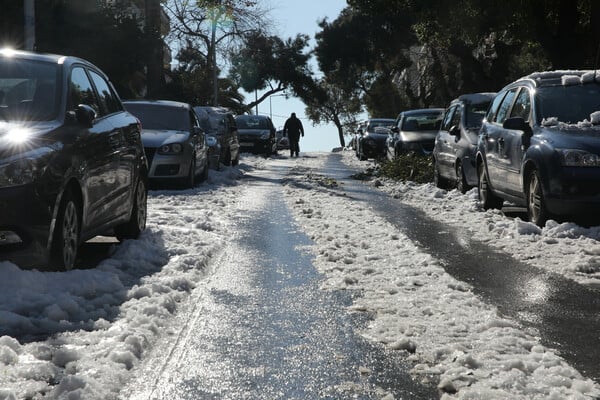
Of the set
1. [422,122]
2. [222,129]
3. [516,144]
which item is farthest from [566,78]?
[222,129]

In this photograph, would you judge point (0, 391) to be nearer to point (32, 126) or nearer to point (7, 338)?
point (7, 338)

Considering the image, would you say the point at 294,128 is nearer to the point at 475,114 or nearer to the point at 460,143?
the point at 475,114

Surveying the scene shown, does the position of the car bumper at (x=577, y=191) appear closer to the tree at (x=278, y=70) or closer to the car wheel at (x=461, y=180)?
the car wheel at (x=461, y=180)

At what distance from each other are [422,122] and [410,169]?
3921mm

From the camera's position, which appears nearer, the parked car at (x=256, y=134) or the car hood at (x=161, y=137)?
the car hood at (x=161, y=137)

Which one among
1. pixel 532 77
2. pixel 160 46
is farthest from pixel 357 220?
pixel 160 46

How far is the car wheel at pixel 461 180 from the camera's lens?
1587cm

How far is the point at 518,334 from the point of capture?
5379mm

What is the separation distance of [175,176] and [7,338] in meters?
12.6

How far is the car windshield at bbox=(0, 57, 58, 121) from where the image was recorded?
7.67 m

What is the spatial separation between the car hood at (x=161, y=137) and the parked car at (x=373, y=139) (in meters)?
17.6

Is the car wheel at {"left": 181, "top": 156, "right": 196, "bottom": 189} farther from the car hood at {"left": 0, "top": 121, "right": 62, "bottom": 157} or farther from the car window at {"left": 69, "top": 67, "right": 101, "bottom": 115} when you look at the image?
the car hood at {"left": 0, "top": 121, "right": 62, "bottom": 157}

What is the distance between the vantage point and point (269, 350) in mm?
5176

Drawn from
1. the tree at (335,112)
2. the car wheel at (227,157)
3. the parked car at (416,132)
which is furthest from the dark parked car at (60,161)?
the tree at (335,112)
